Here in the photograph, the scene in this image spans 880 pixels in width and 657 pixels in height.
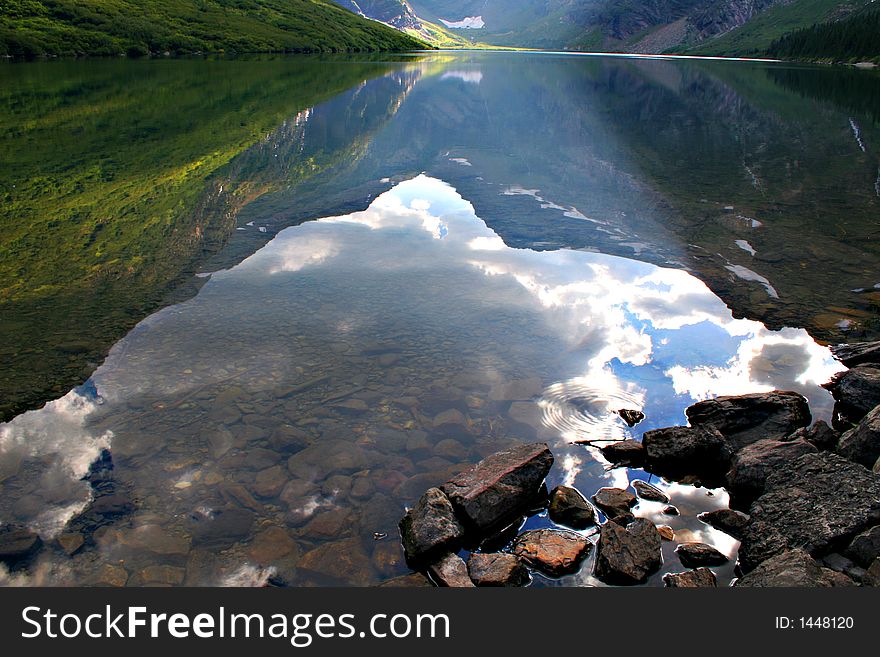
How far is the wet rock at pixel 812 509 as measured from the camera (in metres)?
8.70

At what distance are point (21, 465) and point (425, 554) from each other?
7.71 m

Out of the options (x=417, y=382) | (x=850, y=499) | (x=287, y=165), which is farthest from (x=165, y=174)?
(x=850, y=499)

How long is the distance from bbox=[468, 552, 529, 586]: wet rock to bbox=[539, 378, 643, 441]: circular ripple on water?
13.3ft

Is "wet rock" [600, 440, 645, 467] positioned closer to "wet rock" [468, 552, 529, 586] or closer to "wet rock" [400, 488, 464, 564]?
"wet rock" [468, 552, 529, 586]

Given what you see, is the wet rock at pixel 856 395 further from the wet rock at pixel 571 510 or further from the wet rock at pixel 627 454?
the wet rock at pixel 571 510

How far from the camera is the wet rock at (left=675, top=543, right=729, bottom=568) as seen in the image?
9.22m

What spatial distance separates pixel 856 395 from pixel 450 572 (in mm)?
10078

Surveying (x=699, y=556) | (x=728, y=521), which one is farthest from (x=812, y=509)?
(x=699, y=556)

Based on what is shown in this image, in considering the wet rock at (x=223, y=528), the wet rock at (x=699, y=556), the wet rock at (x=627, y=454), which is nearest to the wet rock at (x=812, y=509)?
the wet rock at (x=699, y=556)

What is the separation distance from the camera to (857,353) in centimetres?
1524

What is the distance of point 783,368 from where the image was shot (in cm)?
1531

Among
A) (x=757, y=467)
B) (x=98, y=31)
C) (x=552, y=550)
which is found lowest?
(x=552, y=550)

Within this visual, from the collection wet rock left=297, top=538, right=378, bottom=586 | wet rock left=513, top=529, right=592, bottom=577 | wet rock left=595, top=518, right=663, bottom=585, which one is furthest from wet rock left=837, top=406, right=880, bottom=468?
wet rock left=297, top=538, right=378, bottom=586

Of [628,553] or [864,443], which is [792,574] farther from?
[864,443]
